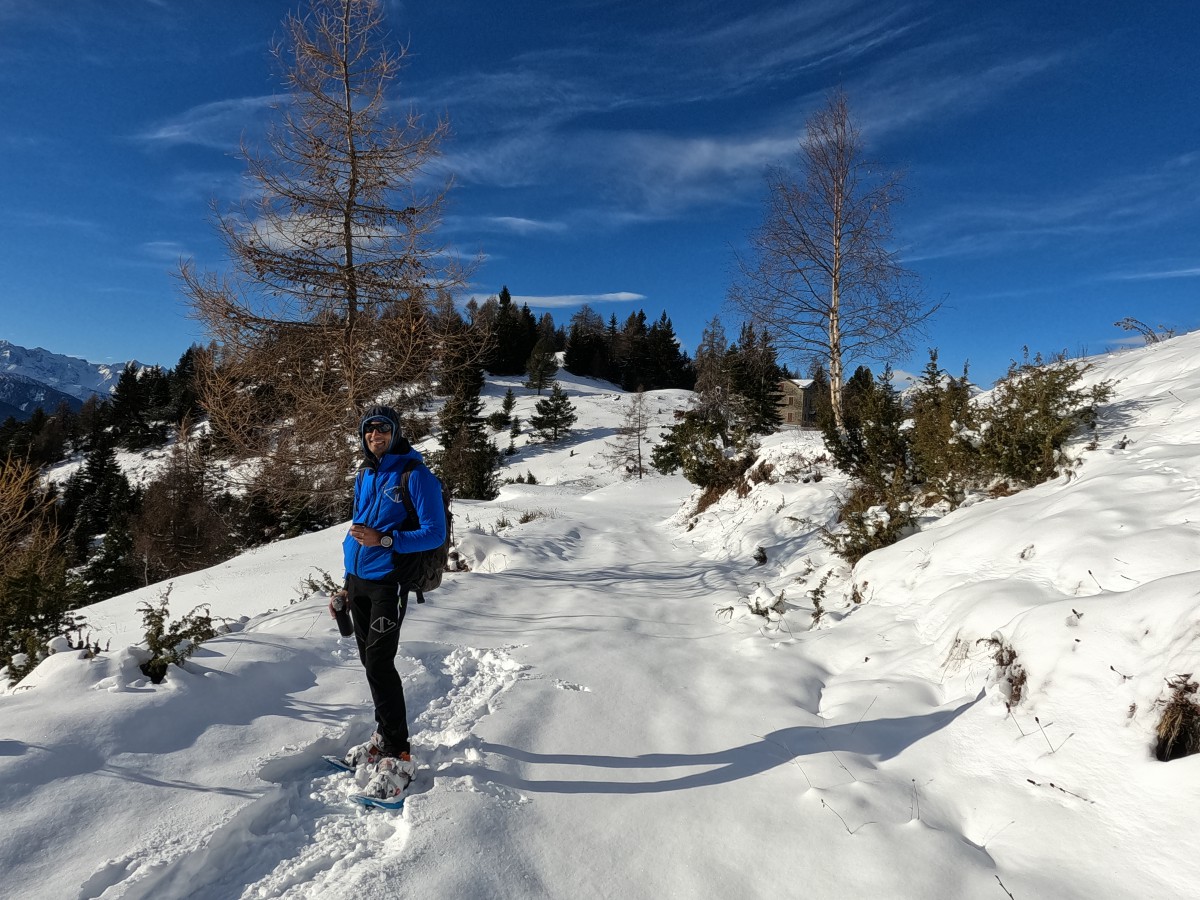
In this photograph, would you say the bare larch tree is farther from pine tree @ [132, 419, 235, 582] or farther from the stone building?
pine tree @ [132, 419, 235, 582]

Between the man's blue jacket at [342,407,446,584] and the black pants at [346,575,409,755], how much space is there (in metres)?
0.09

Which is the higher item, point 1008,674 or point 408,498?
point 408,498

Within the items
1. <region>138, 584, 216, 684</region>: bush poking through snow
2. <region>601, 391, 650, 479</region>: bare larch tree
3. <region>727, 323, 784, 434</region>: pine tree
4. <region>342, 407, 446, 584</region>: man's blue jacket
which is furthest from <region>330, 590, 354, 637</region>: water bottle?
<region>601, 391, 650, 479</region>: bare larch tree

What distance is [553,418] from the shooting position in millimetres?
50000

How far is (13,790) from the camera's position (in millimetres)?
2404

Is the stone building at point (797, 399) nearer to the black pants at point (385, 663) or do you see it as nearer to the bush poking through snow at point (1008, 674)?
the bush poking through snow at point (1008, 674)

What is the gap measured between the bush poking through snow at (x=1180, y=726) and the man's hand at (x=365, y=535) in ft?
→ 12.5

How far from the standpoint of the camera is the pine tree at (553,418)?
49781 mm

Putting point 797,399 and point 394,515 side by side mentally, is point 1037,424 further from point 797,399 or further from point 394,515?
point 797,399

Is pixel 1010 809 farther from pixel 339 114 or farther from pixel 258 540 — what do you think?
pixel 258 540

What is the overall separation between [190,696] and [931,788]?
418cm

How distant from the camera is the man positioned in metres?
3.00

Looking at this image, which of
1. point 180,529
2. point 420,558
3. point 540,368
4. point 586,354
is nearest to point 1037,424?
point 420,558

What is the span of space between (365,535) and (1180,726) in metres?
3.90
